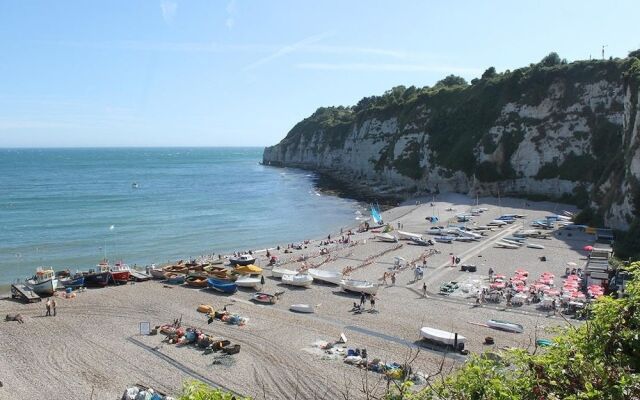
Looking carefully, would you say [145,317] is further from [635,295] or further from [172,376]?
[635,295]

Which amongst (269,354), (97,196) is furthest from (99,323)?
(97,196)

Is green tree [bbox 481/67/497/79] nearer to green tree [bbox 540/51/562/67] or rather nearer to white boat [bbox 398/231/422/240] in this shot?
green tree [bbox 540/51/562/67]

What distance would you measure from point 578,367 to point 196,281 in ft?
92.0

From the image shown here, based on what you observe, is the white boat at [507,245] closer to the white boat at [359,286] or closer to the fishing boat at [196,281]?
the white boat at [359,286]

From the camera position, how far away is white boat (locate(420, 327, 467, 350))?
20891 mm

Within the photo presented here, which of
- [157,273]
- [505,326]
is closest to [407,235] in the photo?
[157,273]

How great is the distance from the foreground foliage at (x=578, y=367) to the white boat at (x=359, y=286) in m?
21.7

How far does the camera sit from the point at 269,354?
68.5 ft

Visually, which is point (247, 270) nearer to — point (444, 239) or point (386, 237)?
point (386, 237)

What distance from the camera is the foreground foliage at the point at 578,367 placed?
658cm

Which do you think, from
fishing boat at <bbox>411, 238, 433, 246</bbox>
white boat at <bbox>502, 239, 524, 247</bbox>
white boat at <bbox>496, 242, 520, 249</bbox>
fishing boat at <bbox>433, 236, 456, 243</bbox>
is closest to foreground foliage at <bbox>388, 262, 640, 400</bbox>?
white boat at <bbox>496, 242, 520, 249</bbox>

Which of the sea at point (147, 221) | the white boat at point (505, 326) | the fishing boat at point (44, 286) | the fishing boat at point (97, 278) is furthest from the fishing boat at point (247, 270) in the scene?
the white boat at point (505, 326)

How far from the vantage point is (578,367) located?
6.89 m

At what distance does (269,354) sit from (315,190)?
66.4 meters
